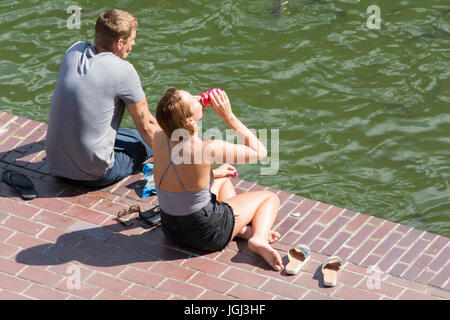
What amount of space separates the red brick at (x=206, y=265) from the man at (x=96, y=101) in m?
1.20

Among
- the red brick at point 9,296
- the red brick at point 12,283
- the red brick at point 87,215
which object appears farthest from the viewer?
the red brick at point 87,215

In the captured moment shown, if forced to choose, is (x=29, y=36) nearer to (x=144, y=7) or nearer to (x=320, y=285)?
(x=144, y=7)

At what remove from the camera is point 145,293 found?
5.90 metres

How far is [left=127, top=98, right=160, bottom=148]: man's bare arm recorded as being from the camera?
22.0 ft

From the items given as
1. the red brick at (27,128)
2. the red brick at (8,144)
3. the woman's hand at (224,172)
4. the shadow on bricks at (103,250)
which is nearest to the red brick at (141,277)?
the shadow on bricks at (103,250)

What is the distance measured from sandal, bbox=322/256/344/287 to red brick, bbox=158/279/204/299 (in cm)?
93

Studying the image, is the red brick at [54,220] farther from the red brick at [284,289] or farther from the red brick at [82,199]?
the red brick at [284,289]

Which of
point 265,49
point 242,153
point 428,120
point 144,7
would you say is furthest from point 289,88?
point 242,153

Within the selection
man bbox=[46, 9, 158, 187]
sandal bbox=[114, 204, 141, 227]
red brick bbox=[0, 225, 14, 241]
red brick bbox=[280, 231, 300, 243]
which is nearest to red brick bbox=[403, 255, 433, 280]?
red brick bbox=[280, 231, 300, 243]

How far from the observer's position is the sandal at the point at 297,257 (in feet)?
19.9

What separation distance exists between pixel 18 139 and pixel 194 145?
106 inches

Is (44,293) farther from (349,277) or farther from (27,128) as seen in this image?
(27,128)

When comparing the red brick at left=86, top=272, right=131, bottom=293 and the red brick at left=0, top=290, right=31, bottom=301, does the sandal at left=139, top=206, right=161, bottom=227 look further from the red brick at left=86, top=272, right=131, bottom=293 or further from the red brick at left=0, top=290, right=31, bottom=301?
the red brick at left=0, top=290, right=31, bottom=301

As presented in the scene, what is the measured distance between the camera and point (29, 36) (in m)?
10.1
